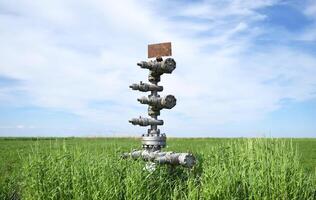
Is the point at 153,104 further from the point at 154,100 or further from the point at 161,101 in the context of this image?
the point at 161,101

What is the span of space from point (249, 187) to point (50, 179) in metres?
3.84

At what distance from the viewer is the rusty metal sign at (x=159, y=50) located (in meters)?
10.2

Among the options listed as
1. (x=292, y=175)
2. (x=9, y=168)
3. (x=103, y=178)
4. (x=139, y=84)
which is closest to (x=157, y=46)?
(x=139, y=84)

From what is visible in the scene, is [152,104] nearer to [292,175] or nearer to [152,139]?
[152,139]

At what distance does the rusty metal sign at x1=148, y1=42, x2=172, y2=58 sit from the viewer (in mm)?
10188

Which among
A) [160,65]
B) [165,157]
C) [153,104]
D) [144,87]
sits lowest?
[165,157]

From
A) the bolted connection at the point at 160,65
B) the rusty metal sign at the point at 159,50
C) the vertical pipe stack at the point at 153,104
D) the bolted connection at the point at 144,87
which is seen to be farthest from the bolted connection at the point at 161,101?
the rusty metal sign at the point at 159,50

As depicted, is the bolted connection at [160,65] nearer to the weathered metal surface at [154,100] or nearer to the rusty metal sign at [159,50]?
the weathered metal surface at [154,100]

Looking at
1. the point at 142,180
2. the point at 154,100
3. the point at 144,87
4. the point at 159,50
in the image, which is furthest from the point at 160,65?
the point at 142,180

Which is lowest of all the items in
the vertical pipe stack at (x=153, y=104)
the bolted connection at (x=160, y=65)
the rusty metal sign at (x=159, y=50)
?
the vertical pipe stack at (x=153, y=104)

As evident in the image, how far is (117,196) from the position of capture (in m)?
8.32

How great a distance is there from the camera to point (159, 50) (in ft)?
33.7

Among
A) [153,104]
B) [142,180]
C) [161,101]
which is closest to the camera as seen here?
[142,180]

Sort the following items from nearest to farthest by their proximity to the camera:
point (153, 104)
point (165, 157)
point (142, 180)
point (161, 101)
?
1. point (142, 180)
2. point (165, 157)
3. point (161, 101)
4. point (153, 104)
